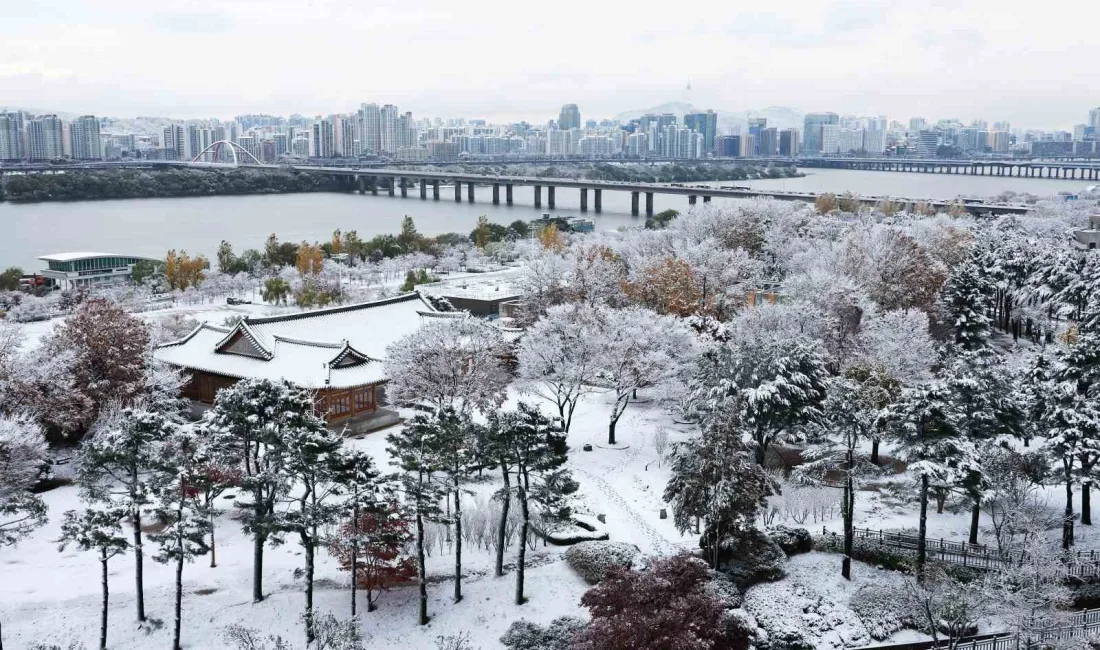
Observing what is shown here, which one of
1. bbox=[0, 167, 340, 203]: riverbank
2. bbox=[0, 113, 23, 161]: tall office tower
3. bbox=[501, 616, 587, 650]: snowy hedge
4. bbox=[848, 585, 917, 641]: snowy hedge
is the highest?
bbox=[0, 113, 23, 161]: tall office tower

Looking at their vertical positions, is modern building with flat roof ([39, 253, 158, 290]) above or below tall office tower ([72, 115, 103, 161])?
below

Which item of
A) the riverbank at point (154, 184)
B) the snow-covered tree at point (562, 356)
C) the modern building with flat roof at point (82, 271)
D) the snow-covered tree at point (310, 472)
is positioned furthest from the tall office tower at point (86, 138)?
the snow-covered tree at point (310, 472)

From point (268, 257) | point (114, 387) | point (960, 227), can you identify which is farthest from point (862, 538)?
point (268, 257)

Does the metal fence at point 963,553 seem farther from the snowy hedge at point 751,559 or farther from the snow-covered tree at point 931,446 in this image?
the snowy hedge at point 751,559

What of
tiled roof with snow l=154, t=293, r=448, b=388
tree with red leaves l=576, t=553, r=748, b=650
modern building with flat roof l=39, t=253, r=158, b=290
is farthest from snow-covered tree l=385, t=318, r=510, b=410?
modern building with flat roof l=39, t=253, r=158, b=290

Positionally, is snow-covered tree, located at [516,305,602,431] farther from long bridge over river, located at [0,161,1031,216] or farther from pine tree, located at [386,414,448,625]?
long bridge over river, located at [0,161,1031,216]

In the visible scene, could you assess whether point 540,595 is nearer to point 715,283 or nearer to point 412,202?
point 715,283

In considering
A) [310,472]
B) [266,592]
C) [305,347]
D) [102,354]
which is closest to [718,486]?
[310,472]

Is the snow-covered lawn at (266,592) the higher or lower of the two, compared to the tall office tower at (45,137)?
lower

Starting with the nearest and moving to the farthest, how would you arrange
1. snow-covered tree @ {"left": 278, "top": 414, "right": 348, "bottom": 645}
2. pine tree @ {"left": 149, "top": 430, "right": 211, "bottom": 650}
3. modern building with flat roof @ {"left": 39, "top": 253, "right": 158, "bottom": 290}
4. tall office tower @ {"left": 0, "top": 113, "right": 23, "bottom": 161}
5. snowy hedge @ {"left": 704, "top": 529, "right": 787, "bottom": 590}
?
pine tree @ {"left": 149, "top": 430, "right": 211, "bottom": 650}, snow-covered tree @ {"left": 278, "top": 414, "right": 348, "bottom": 645}, snowy hedge @ {"left": 704, "top": 529, "right": 787, "bottom": 590}, modern building with flat roof @ {"left": 39, "top": 253, "right": 158, "bottom": 290}, tall office tower @ {"left": 0, "top": 113, "right": 23, "bottom": 161}
